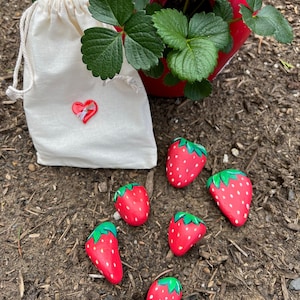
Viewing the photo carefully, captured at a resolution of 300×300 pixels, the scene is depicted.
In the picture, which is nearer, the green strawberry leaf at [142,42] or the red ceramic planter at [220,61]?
the green strawberry leaf at [142,42]

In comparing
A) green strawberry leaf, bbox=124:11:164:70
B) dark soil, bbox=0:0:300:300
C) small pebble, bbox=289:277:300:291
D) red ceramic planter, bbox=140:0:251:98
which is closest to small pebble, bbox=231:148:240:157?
dark soil, bbox=0:0:300:300

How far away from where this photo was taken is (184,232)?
117 centimetres

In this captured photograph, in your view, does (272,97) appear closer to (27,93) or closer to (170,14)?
(170,14)

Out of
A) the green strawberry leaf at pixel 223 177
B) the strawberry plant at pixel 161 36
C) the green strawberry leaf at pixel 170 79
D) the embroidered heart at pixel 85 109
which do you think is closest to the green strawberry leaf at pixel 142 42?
the strawberry plant at pixel 161 36

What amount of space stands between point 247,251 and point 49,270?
46cm

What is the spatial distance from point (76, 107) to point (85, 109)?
2 cm

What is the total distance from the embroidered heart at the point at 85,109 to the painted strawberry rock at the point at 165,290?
425 mm

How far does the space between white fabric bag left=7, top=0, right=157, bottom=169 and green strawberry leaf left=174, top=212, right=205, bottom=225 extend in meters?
0.16

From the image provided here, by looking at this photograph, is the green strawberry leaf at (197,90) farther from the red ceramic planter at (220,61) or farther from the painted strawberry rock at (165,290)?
the painted strawberry rock at (165,290)


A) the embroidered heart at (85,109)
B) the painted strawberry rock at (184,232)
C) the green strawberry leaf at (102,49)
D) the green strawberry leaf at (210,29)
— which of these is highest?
the green strawberry leaf at (210,29)

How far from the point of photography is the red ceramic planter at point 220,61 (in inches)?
44.4

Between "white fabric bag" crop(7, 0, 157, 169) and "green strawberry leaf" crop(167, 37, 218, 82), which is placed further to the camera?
"white fabric bag" crop(7, 0, 157, 169)

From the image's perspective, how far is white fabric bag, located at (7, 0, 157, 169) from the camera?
1.14 m

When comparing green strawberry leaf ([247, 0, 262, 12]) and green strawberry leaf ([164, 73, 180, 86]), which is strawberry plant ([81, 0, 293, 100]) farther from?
green strawberry leaf ([164, 73, 180, 86])
